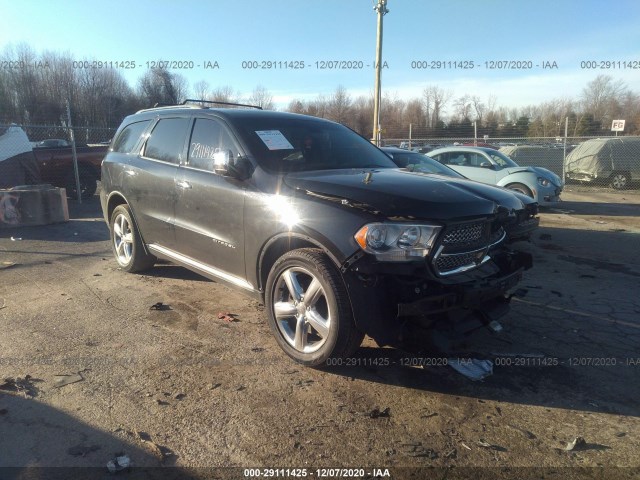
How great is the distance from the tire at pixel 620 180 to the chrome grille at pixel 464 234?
16729mm

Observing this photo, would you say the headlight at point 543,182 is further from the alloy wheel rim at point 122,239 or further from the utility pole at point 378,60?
the alloy wheel rim at point 122,239

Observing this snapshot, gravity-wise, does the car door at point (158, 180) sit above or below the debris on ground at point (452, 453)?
above

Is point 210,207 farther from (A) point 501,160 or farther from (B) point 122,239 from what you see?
(A) point 501,160

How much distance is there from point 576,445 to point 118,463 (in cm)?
250

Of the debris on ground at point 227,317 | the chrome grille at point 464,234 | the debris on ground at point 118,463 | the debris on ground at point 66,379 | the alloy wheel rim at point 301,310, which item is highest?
the chrome grille at point 464,234

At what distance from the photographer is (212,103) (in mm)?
5379

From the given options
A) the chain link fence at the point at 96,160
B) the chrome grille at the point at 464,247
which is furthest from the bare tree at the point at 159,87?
the chrome grille at the point at 464,247

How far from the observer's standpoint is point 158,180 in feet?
16.0

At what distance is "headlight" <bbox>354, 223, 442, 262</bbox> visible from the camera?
2.99 m

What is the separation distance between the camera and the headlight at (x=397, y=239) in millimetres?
2986

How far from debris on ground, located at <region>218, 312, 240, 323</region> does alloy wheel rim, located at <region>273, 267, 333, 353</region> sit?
3.02 feet

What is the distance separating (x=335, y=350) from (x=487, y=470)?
3.90 feet

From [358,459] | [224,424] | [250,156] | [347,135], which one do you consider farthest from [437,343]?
[347,135]

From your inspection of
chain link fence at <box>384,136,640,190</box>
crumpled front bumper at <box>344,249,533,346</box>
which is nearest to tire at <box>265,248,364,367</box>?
crumpled front bumper at <box>344,249,533,346</box>
